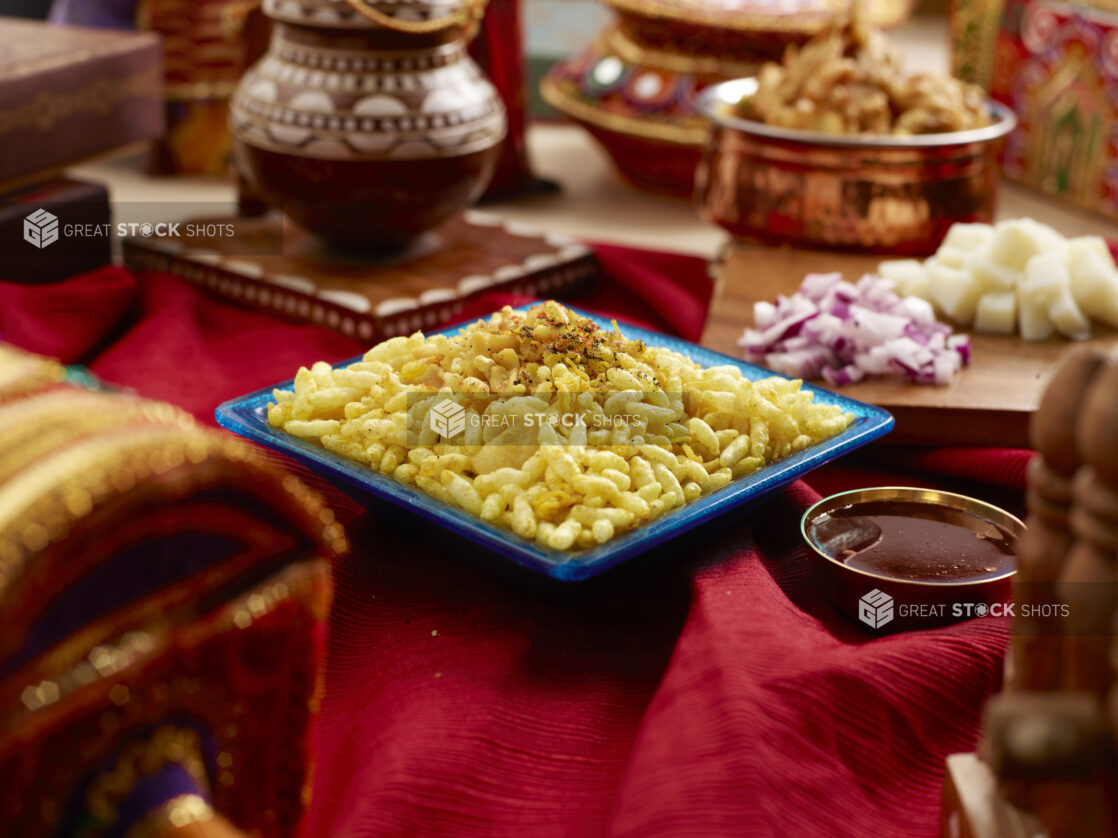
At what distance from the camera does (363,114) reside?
1618 mm

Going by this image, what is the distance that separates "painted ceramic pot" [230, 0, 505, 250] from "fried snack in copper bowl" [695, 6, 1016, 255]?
381 mm

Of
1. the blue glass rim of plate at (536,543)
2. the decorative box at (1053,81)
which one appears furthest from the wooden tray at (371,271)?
the decorative box at (1053,81)

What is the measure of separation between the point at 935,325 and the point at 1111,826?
856 millimetres

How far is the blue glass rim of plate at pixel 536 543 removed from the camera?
833 mm

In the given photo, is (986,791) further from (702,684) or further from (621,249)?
(621,249)

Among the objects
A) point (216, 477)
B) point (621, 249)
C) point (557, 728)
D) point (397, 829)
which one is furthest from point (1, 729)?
point (621, 249)

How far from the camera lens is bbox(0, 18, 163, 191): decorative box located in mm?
1674

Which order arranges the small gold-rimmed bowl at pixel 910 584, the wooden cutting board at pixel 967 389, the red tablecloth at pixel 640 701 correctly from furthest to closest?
1. the wooden cutting board at pixel 967 389
2. the small gold-rimmed bowl at pixel 910 584
3. the red tablecloth at pixel 640 701

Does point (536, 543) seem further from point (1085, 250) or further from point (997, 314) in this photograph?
point (1085, 250)

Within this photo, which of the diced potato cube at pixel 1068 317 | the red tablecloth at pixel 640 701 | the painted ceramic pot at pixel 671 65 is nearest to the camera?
the red tablecloth at pixel 640 701

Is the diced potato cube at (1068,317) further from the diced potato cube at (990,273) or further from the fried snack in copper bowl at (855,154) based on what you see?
the fried snack in copper bowl at (855,154)

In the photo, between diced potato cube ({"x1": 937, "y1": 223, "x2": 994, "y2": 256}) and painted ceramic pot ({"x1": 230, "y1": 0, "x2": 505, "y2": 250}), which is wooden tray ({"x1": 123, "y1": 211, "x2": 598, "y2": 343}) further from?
diced potato cube ({"x1": 937, "y1": 223, "x2": 994, "y2": 256})

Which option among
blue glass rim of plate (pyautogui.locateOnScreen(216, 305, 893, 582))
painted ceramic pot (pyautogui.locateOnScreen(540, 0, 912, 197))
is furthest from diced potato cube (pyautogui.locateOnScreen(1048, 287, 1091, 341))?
painted ceramic pot (pyautogui.locateOnScreen(540, 0, 912, 197))

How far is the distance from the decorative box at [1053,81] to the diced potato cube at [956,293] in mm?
1584
